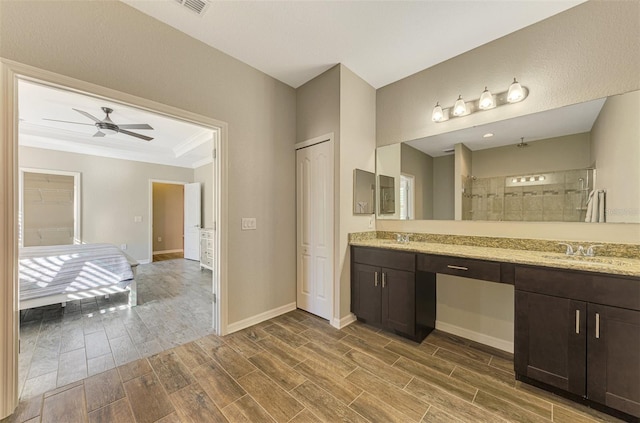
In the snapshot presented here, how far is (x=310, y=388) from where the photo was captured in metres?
1.69

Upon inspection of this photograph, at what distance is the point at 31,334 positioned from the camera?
2.40m

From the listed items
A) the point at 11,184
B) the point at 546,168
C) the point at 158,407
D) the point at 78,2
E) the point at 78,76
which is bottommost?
the point at 158,407

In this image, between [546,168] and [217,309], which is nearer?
[546,168]

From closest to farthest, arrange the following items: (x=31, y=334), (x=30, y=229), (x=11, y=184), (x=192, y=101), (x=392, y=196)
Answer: (x=11, y=184), (x=192, y=101), (x=31, y=334), (x=392, y=196), (x=30, y=229)

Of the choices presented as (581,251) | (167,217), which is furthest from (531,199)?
(167,217)

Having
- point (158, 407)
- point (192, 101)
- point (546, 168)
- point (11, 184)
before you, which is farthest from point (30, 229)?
point (546, 168)

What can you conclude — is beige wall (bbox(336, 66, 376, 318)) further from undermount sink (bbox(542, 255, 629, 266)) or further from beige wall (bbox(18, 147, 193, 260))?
beige wall (bbox(18, 147, 193, 260))

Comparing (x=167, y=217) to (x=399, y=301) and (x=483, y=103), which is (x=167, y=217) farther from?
(x=483, y=103)

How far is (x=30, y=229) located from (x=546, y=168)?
7.89 m

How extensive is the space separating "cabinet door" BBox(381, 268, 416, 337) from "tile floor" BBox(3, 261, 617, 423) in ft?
0.52

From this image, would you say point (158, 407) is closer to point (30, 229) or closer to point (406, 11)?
point (406, 11)

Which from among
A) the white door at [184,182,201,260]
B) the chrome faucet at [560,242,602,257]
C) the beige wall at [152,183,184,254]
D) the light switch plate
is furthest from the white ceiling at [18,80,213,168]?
the chrome faucet at [560,242,602,257]

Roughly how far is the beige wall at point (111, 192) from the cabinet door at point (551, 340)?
7.06 m

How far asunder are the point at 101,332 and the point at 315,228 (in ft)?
8.09
